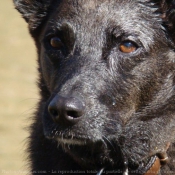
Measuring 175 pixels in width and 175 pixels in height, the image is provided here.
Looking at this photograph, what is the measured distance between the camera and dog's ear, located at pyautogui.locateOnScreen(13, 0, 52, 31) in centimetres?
611

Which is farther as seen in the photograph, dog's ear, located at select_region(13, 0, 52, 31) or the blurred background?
the blurred background

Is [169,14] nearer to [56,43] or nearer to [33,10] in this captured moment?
[56,43]

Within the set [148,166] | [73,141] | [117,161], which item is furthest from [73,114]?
[148,166]

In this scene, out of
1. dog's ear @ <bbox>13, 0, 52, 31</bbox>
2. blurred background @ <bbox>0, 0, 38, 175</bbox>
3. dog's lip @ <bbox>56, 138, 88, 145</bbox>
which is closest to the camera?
dog's lip @ <bbox>56, 138, 88, 145</bbox>

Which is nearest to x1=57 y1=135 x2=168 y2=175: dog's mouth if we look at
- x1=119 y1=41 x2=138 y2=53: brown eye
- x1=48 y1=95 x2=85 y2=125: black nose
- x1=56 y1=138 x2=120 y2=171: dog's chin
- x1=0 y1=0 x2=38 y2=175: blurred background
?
x1=56 y1=138 x2=120 y2=171: dog's chin

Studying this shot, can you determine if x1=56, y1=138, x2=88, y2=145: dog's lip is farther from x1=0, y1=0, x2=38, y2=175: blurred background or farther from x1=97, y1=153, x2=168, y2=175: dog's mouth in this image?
x1=0, y1=0, x2=38, y2=175: blurred background

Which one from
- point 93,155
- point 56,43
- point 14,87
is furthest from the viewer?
point 14,87

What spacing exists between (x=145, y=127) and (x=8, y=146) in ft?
18.4

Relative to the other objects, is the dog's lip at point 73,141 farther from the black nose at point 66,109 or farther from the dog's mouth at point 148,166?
the dog's mouth at point 148,166

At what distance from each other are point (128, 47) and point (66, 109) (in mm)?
872

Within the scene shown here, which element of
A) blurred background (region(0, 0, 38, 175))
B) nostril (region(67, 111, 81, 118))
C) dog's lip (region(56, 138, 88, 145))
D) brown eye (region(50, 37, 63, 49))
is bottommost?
blurred background (region(0, 0, 38, 175))

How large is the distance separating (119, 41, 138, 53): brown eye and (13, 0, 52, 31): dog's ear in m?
0.95

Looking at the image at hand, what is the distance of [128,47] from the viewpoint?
551 cm

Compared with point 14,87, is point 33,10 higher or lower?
higher
